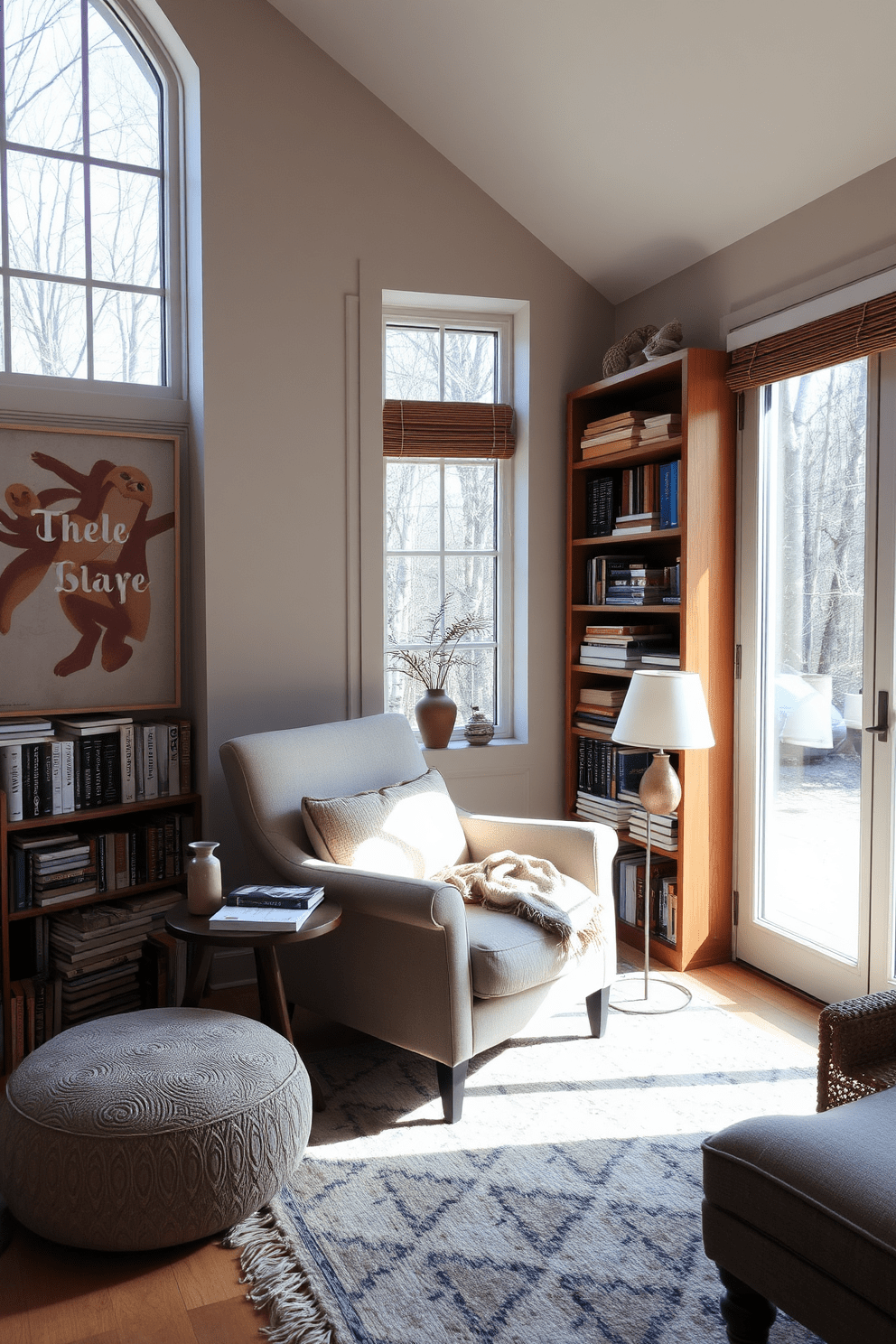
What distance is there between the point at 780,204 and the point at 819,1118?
2.67 meters

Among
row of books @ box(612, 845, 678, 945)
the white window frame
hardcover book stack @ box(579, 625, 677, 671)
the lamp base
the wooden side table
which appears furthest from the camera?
the white window frame

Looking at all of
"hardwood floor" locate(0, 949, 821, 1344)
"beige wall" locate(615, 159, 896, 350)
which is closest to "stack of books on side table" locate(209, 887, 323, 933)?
"hardwood floor" locate(0, 949, 821, 1344)

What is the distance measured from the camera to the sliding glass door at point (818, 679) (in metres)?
2.79

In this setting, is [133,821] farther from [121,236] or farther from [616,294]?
[616,294]

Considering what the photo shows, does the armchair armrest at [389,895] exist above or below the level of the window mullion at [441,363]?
below

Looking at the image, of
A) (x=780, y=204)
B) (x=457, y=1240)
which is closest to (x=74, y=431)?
(x=780, y=204)

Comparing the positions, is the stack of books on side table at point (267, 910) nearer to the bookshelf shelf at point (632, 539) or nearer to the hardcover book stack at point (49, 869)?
the hardcover book stack at point (49, 869)

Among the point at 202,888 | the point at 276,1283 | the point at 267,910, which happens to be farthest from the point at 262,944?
the point at 276,1283

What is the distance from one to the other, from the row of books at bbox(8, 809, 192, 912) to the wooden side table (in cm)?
63

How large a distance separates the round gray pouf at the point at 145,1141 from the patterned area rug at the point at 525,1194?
192 mm

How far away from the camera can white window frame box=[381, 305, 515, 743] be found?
382cm

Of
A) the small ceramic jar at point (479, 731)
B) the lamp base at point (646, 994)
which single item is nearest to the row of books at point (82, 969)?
the small ceramic jar at point (479, 731)

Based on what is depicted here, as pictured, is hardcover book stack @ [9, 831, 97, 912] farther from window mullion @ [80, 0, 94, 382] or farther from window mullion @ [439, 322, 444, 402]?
window mullion @ [439, 322, 444, 402]

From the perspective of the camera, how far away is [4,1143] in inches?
74.7
